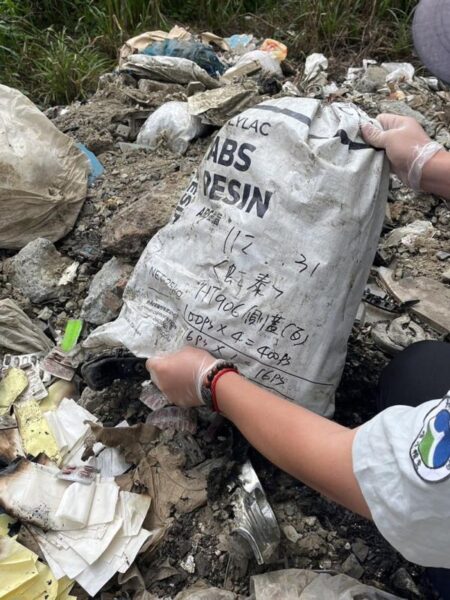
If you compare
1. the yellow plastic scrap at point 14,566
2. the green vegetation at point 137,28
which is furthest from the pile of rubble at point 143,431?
the green vegetation at point 137,28

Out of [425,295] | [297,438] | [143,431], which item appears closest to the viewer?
[297,438]

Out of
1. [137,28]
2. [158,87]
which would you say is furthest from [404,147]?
[137,28]

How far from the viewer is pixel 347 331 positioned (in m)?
1.54

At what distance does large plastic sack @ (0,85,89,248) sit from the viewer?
7.15 ft

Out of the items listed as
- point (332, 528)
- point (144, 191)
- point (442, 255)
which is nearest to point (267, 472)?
point (332, 528)

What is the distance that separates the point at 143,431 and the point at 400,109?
6.37 ft

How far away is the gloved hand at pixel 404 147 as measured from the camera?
4.80 ft

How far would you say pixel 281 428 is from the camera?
3.83 feet

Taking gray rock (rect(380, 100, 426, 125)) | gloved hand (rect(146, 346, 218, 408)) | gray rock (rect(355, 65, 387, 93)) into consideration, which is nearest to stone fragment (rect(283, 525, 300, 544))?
gloved hand (rect(146, 346, 218, 408))

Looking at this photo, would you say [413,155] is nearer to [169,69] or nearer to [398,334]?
[398,334]

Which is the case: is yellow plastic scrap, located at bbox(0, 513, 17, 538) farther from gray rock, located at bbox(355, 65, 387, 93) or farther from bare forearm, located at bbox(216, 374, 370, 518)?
gray rock, located at bbox(355, 65, 387, 93)

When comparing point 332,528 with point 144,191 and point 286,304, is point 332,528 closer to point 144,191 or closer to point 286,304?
point 286,304

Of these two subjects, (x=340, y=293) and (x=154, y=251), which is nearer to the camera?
(x=340, y=293)

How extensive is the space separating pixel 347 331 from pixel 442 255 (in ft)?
2.60
